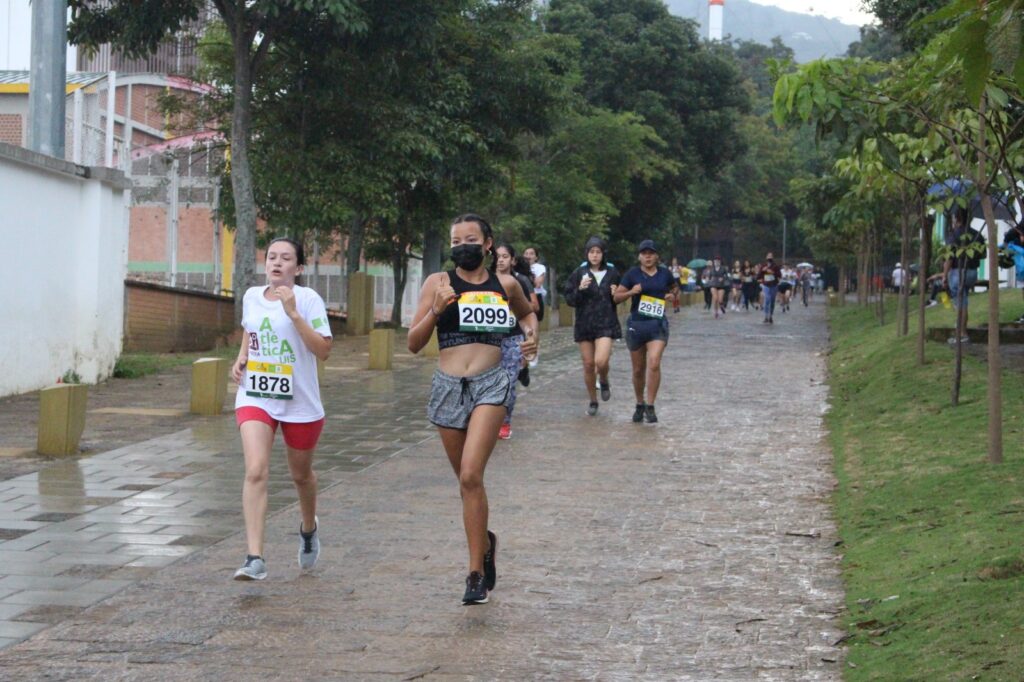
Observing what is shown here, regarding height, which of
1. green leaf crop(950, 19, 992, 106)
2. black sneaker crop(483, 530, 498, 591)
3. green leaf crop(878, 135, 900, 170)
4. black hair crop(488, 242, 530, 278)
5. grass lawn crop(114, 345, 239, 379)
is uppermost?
green leaf crop(878, 135, 900, 170)

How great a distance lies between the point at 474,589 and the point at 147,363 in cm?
1346

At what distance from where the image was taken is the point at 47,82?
16.6m

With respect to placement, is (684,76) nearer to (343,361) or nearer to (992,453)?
(343,361)

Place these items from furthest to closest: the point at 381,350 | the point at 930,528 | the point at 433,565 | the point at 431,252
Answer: the point at 431,252 < the point at 381,350 < the point at 930,528 < the point at 433,565

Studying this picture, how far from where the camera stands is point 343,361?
2191cm

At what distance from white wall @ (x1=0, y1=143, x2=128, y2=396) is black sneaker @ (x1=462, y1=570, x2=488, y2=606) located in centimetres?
960

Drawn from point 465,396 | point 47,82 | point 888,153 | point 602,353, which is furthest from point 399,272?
point 465,396

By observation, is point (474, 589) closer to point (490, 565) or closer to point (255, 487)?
point (490, 565)

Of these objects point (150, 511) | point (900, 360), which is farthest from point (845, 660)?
point (900, 360)

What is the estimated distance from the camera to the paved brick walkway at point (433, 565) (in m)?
5.98

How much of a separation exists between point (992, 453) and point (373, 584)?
4542 mm

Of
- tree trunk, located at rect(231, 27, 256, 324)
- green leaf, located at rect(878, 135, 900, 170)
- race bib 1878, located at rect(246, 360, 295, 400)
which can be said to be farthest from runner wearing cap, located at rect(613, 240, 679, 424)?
tree trunk, located at rect(231, 27, 256, 324)

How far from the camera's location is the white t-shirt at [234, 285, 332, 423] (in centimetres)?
740

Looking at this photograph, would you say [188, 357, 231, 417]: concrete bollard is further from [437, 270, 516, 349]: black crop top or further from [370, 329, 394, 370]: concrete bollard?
[437, 270, 516, 349]: black crop top
